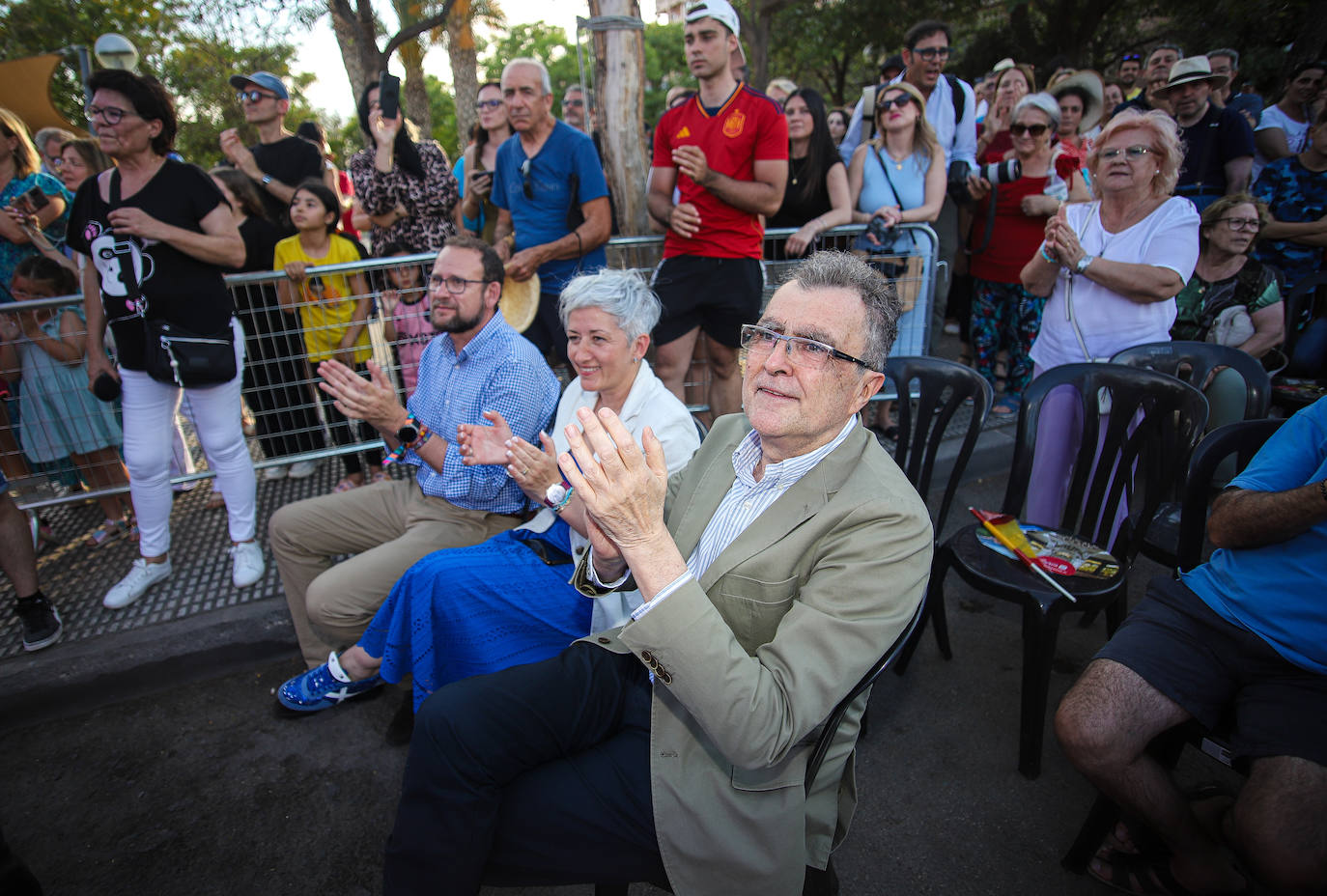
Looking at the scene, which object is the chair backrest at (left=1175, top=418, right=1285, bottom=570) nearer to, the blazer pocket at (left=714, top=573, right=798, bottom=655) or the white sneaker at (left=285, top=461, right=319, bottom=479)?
the blazer pocket at (left=714, top=573, right=798, bottom=655)

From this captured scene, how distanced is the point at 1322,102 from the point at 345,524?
7.01 metres

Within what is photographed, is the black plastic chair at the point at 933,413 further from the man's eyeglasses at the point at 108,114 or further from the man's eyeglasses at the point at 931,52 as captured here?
the man's eyeglasses at the point at 108,114

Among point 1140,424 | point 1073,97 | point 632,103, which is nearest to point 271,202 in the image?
point 632,103

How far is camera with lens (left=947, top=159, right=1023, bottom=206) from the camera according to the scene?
Result: 5.04m

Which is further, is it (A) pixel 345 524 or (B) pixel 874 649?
(A) pixel 345 524

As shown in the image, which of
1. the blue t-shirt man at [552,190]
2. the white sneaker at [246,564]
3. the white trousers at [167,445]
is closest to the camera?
the white trousers at [167,445]

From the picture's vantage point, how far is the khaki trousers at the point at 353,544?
257 centimetres

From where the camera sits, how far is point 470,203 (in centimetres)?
496

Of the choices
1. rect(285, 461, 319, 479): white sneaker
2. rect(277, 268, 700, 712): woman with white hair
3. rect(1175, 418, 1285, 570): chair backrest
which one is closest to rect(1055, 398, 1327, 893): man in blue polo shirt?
rect(1175, 418, 1285, 570): chair backrest

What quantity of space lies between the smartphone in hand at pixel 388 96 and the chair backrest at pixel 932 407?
3729 millimetres

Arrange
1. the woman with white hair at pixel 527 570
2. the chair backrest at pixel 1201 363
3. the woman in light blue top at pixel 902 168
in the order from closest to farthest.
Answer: the woman with white hair at pixel 527 570, the chair backrest at pixel 1201 363, the woman in light blue top at pixel 902 168

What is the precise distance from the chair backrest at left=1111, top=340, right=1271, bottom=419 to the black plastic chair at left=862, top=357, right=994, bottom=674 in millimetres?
647

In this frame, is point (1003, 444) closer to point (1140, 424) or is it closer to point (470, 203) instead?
point (1140, 424)


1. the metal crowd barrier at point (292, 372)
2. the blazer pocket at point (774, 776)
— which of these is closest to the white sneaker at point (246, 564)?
the metal crowd barrier at point (292, 372)
